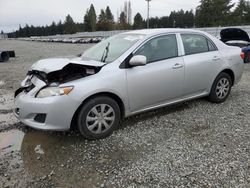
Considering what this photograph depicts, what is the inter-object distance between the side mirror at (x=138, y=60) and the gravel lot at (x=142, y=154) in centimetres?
107

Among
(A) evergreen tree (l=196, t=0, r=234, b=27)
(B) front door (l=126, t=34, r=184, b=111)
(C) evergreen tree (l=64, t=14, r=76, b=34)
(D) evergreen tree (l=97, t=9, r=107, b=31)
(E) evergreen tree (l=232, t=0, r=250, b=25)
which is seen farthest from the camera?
(C) evergreen tree (l=64, t=14, r=76, b=34)

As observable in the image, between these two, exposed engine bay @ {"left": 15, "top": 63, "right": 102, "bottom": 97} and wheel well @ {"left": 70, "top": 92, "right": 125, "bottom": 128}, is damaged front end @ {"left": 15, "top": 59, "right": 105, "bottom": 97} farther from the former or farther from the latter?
wheel well @ {"left": 70, "top": 92, "right": 125, "bottom": 128}

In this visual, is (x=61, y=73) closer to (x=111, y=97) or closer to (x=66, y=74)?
(x=66, y=74)

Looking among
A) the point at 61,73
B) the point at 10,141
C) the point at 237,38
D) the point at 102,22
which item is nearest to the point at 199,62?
the point at 61,73

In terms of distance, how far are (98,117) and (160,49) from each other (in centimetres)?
163

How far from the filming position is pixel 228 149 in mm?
3551

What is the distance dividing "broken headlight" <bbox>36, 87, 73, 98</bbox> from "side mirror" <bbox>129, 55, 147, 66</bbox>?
102cm

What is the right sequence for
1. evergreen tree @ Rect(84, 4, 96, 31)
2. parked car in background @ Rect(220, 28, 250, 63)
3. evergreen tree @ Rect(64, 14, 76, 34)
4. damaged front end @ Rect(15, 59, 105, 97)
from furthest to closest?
evergreen tree @ Rect(64, 14, 76, 34), evergreen tree @ Rect(84, 4, 96, 31), parked car in background @ Rect(220, 28, 250, 63), damaged front end @ Rect(15, 59, 105, 97)

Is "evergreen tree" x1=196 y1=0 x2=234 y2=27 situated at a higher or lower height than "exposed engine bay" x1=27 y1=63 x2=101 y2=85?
higher

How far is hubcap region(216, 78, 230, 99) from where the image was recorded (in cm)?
535

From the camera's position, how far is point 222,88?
541 centimetres

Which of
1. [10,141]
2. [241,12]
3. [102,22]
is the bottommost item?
[10,141]

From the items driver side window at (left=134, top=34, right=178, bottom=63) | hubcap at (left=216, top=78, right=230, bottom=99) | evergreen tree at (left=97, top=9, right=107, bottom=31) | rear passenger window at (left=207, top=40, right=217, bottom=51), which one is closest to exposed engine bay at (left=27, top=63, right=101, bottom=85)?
driver side window at (left=134, top=34, right=178, bottom=63)

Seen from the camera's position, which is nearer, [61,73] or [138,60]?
[138,60]
